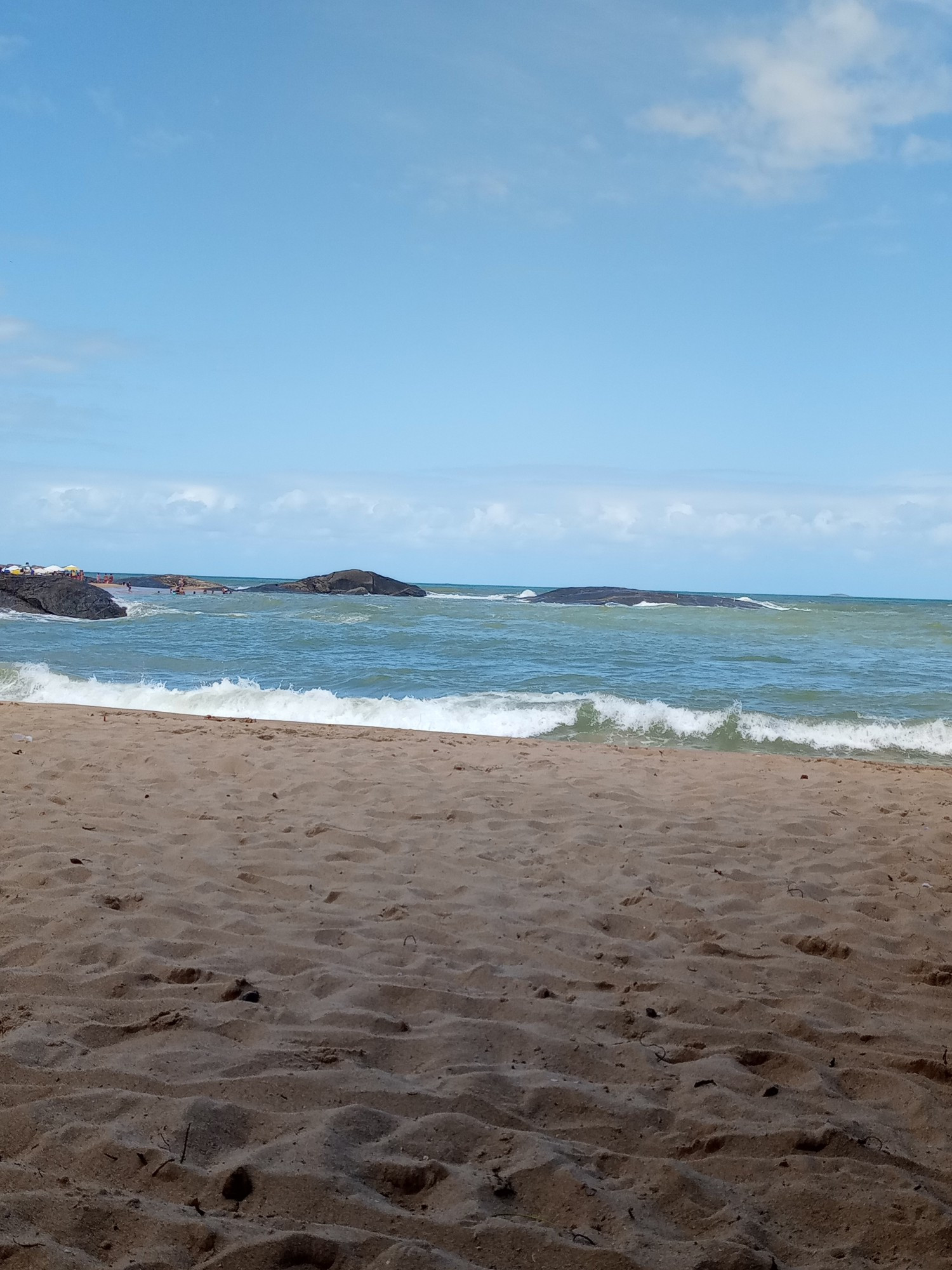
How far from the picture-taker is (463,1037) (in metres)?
3.04

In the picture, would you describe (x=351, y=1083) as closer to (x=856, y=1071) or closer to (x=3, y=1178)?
(x=3, y=1178)

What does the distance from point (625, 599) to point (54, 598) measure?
31.8 metres

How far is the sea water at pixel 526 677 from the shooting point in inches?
448

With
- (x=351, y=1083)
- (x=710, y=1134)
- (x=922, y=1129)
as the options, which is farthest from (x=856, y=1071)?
(x=351, y=1083)

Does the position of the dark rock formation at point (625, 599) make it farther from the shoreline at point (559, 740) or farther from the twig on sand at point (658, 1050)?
the twig on sand at point (658, 1050)

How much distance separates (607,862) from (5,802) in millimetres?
3630

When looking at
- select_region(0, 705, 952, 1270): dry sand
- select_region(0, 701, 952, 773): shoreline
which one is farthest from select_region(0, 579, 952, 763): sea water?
select_region(0, 705, 952, 1270): dry sand

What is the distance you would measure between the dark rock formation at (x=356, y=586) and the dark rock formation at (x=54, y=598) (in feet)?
90.0

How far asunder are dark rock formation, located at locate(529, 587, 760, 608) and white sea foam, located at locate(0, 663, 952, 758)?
3473cm

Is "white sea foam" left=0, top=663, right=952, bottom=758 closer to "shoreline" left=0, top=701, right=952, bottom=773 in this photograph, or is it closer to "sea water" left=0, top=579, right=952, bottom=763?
"sea water" left=0, top=579, right=952, bottom=763

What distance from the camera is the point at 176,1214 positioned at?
2.10 meters

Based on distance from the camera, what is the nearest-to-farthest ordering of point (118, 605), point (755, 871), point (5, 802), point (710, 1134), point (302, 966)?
point (710, 1134)
point (302, 966)
point (755, 871)
point (5, 802)
point (118, 605)

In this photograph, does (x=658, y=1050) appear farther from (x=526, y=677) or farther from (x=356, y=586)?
(x=356, y=586)

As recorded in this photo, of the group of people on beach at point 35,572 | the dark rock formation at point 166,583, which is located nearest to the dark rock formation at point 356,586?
the dark rock formation at point 166,583
